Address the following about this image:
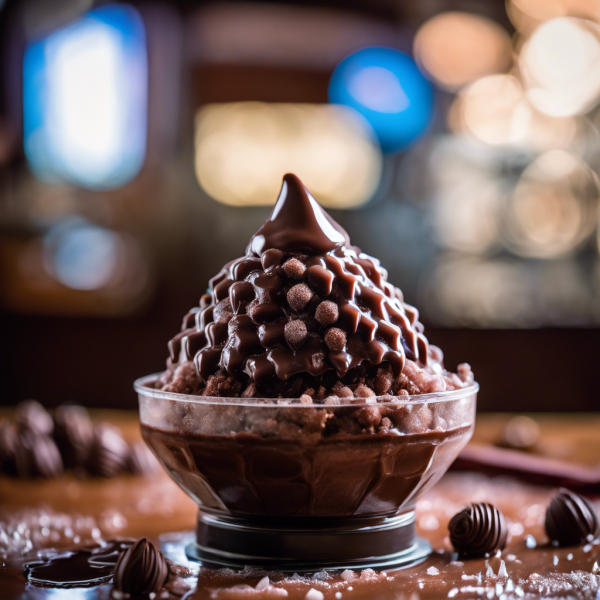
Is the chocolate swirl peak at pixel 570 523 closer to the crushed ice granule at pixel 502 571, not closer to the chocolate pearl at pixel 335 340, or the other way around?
the crushed ice granule at pixel 502 571

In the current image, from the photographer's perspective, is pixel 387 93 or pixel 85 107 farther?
pixel 387 93

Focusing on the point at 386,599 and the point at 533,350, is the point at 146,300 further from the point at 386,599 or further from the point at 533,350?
the point at 386,599

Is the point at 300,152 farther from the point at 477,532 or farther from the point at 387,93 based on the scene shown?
the point at 477,532

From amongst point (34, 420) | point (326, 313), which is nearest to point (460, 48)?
point (34, 420)

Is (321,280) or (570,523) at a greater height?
(321,280)

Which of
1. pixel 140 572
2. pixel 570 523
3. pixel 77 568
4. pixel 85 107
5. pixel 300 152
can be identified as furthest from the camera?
pixel 300 152
